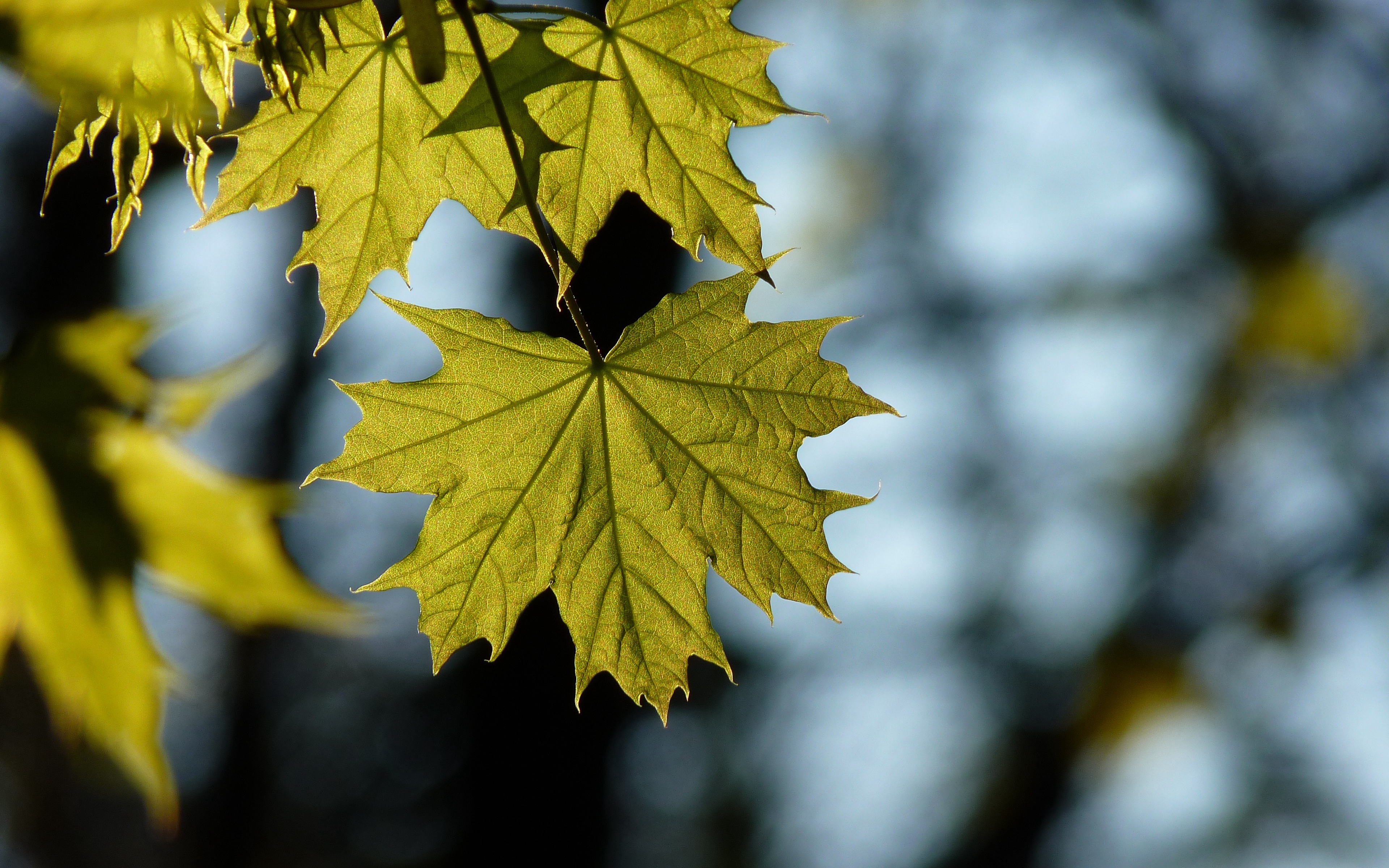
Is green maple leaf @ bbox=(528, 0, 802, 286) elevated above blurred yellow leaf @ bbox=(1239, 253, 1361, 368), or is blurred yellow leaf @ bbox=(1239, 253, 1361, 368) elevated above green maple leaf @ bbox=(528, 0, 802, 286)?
blurred yellow leaf @ bbox=(1239, 253, 1361, 368)

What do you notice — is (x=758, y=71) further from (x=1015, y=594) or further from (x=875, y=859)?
(x=875, y=859)

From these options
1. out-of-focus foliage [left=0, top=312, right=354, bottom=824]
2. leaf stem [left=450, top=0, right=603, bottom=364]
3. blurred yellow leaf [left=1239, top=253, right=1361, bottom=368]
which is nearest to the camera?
leaf stem [left=450, top=0, right=603, bottom=364]

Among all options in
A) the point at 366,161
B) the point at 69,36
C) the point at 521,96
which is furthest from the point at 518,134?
the point at 69,36

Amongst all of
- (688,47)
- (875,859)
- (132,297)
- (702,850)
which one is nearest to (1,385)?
(688,47)

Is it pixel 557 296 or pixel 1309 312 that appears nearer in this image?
pixel 557 296

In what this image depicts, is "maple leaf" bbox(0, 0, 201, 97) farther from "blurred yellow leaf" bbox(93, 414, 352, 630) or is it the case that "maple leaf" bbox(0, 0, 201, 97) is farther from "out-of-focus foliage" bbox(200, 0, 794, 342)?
"blurred yellow leaf" bbox(93, 414, 352, 630)

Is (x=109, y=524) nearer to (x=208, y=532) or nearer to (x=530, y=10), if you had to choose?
(x=208, y=532)

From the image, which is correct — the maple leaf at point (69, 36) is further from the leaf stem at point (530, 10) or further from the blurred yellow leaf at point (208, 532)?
the blurred yellow leaf at point (208, 532)

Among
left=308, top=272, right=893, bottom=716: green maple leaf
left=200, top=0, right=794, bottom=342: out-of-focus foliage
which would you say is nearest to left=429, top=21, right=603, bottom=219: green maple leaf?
left=200, top=0, right=794, bottom=342: out-of-focus foliage
